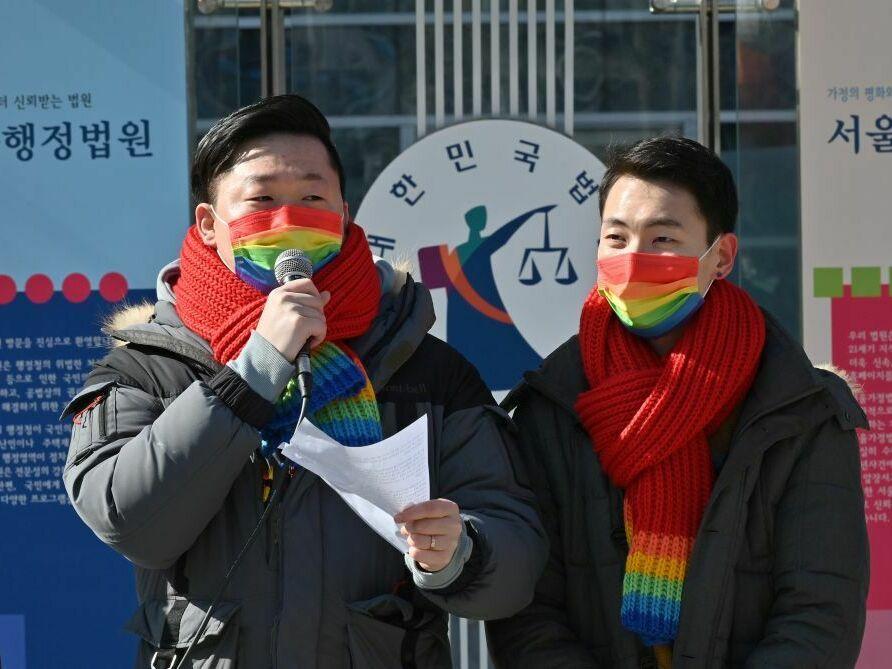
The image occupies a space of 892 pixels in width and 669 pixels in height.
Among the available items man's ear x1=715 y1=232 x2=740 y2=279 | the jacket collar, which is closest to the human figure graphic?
the jacket collar

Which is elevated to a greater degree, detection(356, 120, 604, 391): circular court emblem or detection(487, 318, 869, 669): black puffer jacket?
detection(356, 120, 604, 391): circular court emblem

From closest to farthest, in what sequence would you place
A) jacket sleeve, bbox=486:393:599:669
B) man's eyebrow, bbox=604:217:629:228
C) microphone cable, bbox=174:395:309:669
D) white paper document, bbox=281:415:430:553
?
white paper document, bbox=281:415:430:553 → microphone cable, bbox=174:395:309:669 → jacket sleeve, bbox=486:393:599:669 → man's eyebrow, bbox=604:217:629:228

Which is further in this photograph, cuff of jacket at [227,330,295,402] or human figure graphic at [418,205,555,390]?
human figure graphic at [418,205,555,390]

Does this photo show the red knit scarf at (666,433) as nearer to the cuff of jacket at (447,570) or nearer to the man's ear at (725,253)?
the man's ear at (725,253)

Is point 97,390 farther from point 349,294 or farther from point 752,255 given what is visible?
point 752,255

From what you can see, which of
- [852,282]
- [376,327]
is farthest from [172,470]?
[852,282]

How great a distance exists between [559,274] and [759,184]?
0.68 m

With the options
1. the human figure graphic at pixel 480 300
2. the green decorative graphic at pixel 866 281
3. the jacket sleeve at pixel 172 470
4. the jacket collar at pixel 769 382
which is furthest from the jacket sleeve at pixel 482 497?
the green decorative graphic at pixel 866 281

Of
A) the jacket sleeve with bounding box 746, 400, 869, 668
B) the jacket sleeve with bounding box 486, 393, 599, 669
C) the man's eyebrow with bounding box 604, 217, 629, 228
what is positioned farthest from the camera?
the man's eyebrow with bounding box 604, 217, 629, 228

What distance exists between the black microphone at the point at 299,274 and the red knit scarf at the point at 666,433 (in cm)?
66

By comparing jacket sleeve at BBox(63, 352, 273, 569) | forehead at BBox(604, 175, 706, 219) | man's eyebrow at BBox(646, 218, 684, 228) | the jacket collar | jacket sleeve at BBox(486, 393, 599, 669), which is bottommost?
jacket sleeve at BBox(486, 393, 599, 669)

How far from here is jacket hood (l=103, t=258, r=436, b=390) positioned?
2342 millimetres

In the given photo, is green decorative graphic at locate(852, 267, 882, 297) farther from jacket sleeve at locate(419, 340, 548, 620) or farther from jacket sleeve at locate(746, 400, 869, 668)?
jacket sleeve at locate(419, 340, 548, 620)

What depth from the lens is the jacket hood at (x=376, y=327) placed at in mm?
2342
